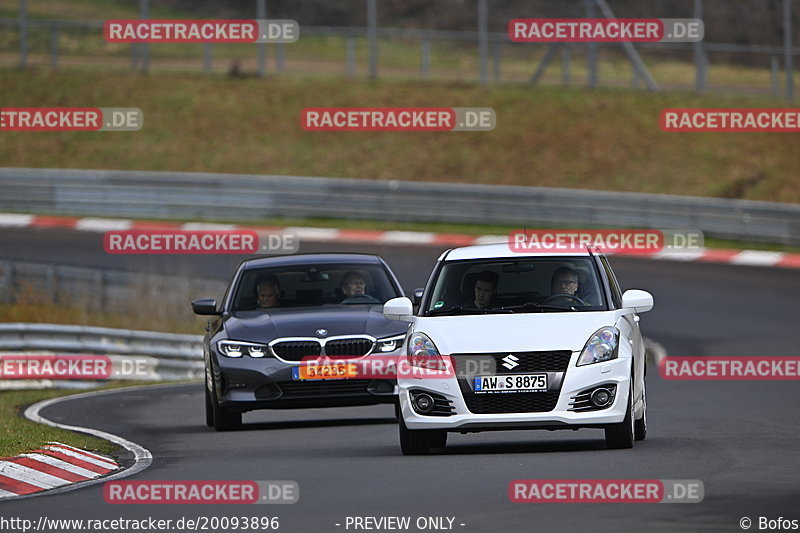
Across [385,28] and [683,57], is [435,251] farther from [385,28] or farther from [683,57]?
[385,28]

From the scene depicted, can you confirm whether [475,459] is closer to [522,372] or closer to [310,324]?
[522,372]

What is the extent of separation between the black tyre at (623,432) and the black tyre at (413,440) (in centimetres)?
126

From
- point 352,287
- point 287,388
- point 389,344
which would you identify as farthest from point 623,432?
point 352,287

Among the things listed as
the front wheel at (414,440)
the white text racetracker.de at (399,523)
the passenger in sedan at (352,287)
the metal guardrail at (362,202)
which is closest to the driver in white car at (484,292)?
the front wheel at (414,440)

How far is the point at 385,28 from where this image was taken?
4503 cm

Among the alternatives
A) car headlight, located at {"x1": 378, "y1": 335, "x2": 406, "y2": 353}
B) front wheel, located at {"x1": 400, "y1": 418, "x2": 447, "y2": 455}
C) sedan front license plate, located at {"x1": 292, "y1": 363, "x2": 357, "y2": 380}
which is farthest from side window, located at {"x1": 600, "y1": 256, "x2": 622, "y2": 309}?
sedan front license plate, located at {"x1": 292, "y1": 363, "x2": 357, "y2": 380}

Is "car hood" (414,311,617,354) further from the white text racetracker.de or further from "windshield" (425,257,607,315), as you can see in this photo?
the white text racetracker.de

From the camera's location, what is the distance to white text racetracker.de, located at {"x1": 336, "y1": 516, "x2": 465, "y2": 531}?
8766 mm

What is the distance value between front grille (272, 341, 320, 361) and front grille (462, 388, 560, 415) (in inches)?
128

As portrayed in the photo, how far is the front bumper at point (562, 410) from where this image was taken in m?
12.1

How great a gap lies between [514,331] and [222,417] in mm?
4057

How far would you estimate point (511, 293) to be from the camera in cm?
1313

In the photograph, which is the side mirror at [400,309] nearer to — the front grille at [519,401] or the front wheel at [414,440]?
the front wheel at [414,440]

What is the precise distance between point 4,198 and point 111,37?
7.93 metres
